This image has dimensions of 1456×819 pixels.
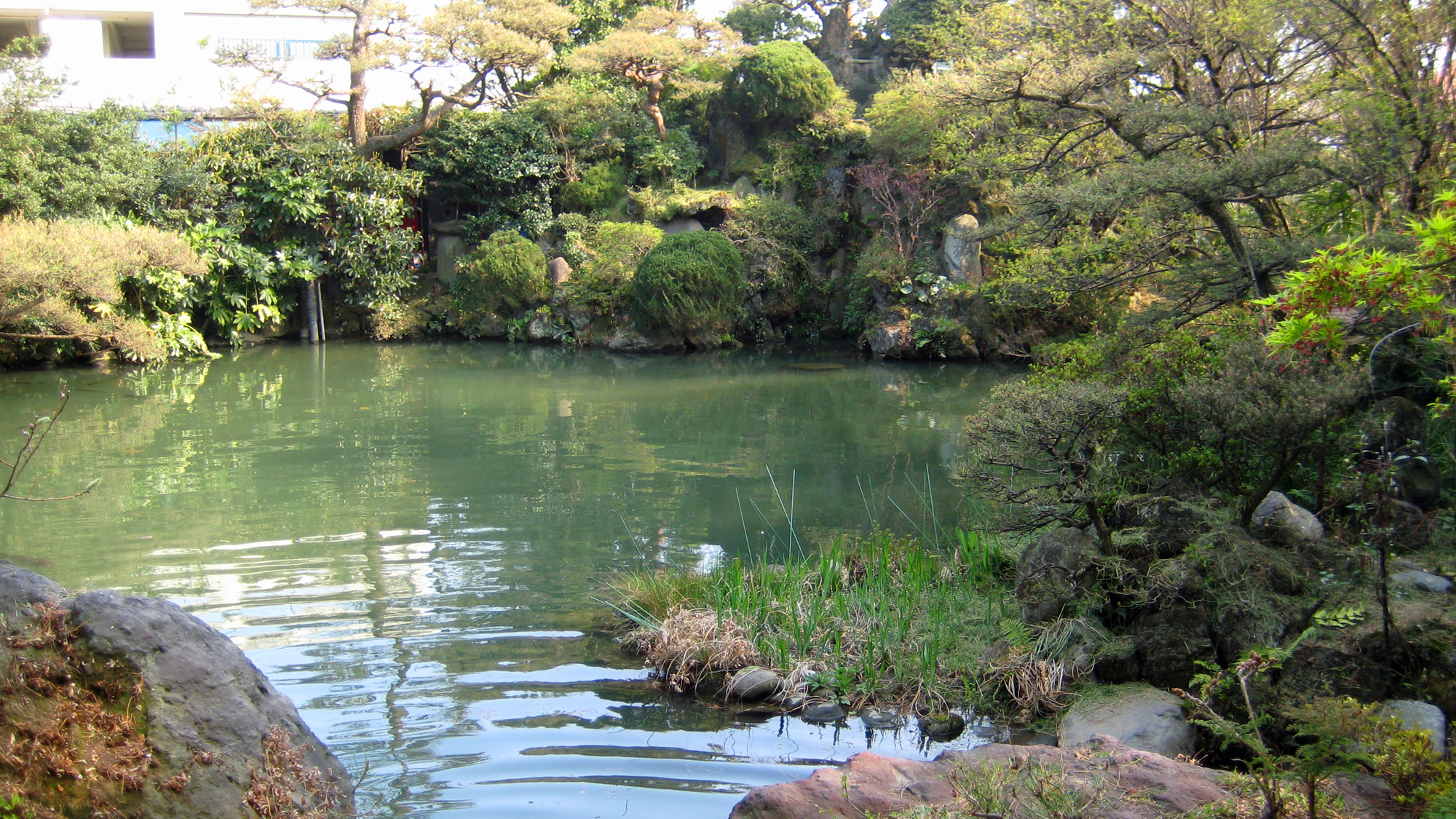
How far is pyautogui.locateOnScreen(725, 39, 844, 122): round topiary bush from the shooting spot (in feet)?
62.8

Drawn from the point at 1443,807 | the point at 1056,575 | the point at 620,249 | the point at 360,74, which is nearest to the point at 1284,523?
the point at 1056,575

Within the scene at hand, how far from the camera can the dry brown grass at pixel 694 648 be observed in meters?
4.68

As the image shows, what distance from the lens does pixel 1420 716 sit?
3.21m

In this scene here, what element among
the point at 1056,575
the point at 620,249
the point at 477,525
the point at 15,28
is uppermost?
the point at 15,28

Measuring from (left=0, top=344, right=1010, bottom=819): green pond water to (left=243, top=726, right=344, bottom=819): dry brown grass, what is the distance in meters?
0.24

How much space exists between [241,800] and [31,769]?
545mm

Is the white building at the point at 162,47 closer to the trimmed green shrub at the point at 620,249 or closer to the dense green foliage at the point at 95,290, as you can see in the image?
the trimmed green shrub at the point at 620,249

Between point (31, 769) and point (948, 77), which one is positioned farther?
point (948, 77)

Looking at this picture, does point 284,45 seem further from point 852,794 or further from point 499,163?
point 852,794

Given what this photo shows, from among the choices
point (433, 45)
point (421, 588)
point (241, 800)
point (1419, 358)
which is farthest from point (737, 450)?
point (433, 45)

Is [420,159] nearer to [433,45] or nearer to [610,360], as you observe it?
[433,45]

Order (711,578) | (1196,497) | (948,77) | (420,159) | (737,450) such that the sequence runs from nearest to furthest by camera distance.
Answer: (1196,497) < (711,578) < (737,450) < (948,77) < (420,159)

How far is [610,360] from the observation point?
17094 mm

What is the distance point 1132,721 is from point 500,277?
16491mm
